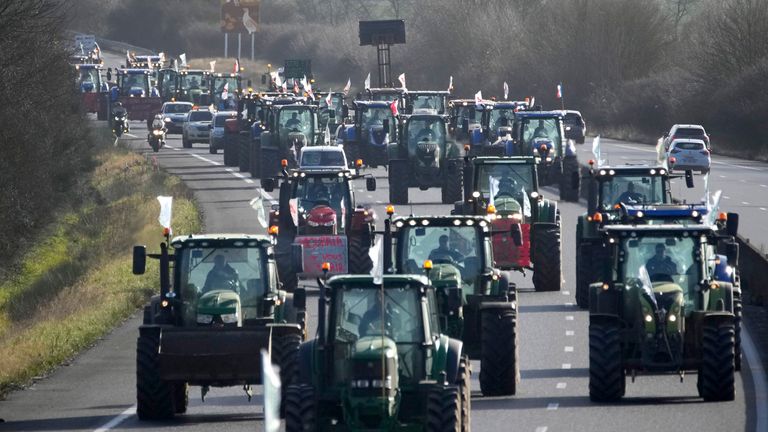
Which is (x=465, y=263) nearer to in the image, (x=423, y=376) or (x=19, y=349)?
(x=423, y=376)

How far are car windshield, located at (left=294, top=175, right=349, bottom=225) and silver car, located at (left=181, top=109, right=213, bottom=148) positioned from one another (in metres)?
44.1

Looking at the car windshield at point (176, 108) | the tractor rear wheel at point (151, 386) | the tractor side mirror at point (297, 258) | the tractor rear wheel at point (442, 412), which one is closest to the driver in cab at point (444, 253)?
the tractor side mirror at point (297, 258)

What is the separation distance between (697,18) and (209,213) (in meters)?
62.9

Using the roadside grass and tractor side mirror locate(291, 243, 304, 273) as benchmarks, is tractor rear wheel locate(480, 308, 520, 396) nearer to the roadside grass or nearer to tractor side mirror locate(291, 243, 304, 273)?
tractor side mirror locate(291, 243, 304, 273)

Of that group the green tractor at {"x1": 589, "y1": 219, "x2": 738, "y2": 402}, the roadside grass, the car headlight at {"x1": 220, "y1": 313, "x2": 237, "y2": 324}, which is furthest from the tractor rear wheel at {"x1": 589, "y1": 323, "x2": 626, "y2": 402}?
the roadside grass

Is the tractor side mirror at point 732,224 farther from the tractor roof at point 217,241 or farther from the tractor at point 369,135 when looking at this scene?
the tractor at point 369,135

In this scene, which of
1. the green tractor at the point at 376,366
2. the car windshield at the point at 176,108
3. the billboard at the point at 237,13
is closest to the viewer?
the green tractor at the point at 376,366

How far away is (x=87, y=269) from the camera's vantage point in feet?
153

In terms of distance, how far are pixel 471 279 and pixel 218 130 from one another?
168 ft

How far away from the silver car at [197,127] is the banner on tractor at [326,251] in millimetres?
45795

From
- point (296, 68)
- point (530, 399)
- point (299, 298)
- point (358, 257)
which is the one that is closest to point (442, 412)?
point (299, 298)

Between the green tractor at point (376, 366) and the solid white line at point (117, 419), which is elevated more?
the green tractor at point (376, 366)

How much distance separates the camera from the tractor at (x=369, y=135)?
5875 cm

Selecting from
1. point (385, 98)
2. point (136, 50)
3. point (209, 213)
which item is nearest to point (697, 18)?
point (385, 98)
